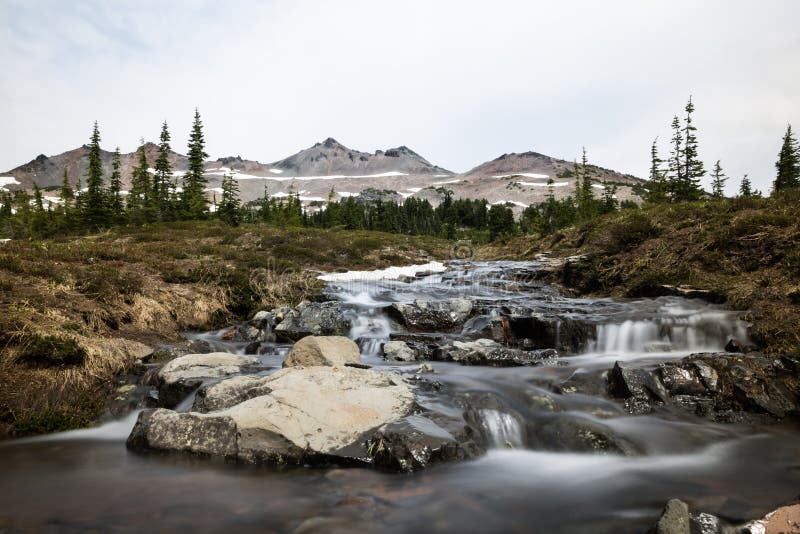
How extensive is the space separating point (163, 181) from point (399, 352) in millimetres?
51602

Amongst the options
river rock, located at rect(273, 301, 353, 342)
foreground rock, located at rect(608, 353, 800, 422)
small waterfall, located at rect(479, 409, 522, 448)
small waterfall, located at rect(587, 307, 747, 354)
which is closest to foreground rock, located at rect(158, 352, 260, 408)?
river rock, located at rect(273, 301, 353, 342)

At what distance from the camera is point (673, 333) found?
884cm

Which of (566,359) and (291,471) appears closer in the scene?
(291,471)

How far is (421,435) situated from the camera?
194 inches

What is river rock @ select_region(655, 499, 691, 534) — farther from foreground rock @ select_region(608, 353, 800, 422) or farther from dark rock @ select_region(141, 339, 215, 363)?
dark rock @ select_region(141, 339, 215, 363)

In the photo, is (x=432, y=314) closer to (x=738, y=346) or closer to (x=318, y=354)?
(x=318, y=354)

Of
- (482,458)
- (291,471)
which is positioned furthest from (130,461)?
(482,458)

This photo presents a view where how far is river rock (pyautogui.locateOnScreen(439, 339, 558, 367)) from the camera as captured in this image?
339 inches

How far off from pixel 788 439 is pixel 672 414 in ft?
4.19

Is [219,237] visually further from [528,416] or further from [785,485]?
[785,485]

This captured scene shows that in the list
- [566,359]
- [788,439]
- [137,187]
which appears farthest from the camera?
[137,187]

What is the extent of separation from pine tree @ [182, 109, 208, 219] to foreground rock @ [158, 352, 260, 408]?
39.7m

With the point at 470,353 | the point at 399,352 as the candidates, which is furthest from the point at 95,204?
the point at 470,353

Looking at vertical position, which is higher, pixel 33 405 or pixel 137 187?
pixel 137 187
